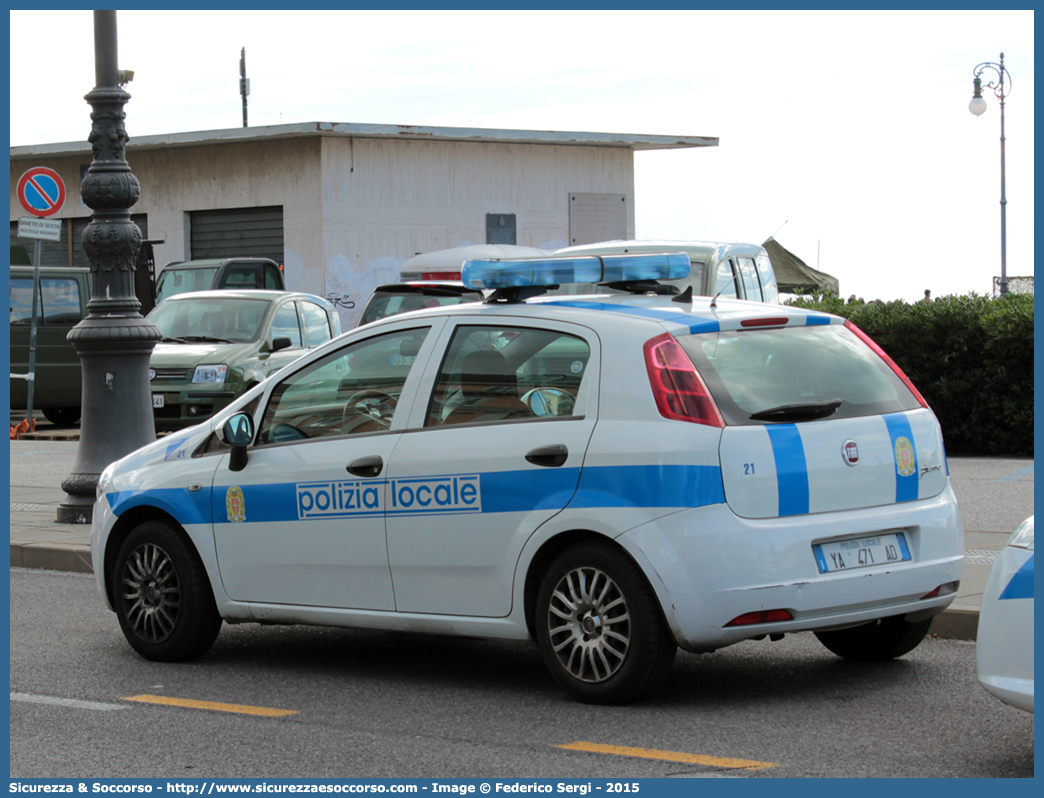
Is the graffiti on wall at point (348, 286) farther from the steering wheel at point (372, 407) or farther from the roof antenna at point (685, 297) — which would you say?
the roof antenna at point (685, 297)

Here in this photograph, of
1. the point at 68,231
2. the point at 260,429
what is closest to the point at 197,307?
the point at 260,429

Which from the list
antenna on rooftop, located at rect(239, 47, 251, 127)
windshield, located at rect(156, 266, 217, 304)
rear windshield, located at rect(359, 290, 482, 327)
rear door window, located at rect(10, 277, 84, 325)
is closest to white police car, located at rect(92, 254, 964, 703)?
rear windshield, located at rect(359, 290, 482, 327)

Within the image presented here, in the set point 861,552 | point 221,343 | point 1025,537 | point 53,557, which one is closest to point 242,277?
point 221,343

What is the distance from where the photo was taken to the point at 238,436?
6.71 m

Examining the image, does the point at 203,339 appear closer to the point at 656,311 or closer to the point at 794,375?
the point at 656,311

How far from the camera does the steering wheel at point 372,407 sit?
251 inches

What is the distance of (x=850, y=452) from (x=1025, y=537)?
3.60 feet

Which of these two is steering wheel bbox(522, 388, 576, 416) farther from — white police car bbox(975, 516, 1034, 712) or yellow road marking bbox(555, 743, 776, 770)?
white police car bbox(975, 516, 1034, 712)

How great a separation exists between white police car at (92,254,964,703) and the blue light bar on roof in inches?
0.5

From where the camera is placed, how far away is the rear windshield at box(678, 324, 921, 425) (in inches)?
222

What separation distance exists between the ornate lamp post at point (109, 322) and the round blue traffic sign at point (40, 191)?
7.32 metres

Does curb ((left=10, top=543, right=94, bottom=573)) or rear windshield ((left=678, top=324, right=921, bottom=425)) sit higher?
rear windshield ((left=678, top=324, right=921, bottom=425))

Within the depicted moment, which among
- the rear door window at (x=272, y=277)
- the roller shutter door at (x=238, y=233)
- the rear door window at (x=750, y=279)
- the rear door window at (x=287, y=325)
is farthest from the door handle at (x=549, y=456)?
the roller shutter door at (x=238, y=233)

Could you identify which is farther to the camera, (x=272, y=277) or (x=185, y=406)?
(x=272, y=277)
